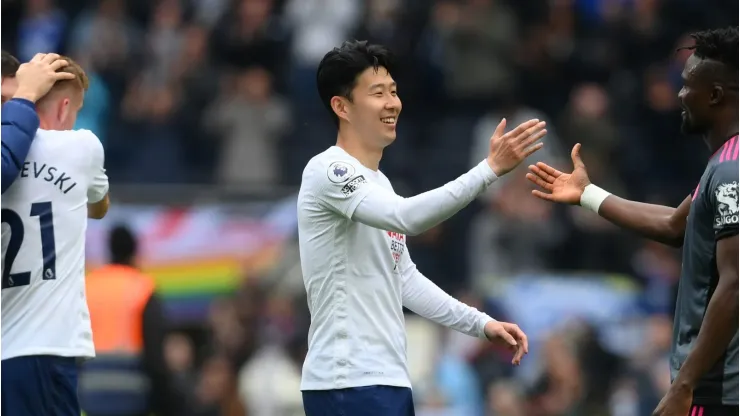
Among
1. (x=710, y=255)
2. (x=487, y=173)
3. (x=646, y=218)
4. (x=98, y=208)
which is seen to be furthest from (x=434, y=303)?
(x=98, y=208)

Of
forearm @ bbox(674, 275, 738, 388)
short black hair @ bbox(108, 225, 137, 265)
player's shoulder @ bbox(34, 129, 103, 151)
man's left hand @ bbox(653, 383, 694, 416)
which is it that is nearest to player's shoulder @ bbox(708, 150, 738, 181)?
forearm @ bbox(674, 275, 738, 388)

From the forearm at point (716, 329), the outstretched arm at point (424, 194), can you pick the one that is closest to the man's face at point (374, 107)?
the outstretched arm at point (424, 194)

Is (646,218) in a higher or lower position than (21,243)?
higher

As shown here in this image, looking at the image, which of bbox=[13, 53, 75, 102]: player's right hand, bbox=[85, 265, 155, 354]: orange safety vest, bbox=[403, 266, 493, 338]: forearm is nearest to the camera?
bbox=[13, 53, 75, 102]: player's right hand

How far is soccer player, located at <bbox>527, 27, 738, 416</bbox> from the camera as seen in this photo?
18.0 ft

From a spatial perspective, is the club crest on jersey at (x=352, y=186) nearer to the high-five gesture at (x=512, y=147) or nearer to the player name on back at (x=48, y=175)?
the high-five gesture at (x=512, y=147)

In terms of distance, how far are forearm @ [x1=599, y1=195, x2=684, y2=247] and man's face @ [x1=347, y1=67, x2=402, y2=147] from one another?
1.12 meters

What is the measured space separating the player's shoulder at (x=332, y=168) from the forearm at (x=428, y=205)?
223 millimetres

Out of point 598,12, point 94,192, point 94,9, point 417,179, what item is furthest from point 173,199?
point 94,192

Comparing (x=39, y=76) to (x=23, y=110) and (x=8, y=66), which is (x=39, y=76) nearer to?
(x=23, y=110)

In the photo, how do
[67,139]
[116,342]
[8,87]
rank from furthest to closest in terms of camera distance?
[116,342], [8,87], [67,139]

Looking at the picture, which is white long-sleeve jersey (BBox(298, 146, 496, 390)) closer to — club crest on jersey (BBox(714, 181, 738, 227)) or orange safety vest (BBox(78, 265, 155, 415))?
club crest on jersey (BBox(714, 181, 738, 227))

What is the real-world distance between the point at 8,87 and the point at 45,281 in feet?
3.19

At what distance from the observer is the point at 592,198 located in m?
6.58
